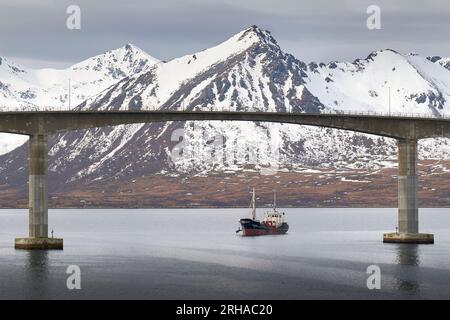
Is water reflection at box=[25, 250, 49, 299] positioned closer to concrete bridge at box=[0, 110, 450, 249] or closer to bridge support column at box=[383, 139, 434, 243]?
concrete bridge at box=[0, 110, 450, 249]

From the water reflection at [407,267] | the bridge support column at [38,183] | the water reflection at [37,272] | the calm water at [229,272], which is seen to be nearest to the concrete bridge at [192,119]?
the bridge support column at [38,183]

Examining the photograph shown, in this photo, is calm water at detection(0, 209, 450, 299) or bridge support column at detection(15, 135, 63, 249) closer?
calm water at detection(0, 209, 450, 299)

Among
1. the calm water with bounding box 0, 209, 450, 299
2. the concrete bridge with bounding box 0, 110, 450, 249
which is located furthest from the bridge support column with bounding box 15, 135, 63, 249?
the calm water with bounding box 0, 209, 450, 299

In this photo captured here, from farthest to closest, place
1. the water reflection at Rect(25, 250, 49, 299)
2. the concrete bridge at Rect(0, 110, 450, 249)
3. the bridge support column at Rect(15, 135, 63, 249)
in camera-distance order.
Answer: the concrete bridge at Rect(0, 110, 450, 249) → the bridge support column at Rect(15, 135, 63, 249) → the water reflection at Rect(25, 250, 49, 299)

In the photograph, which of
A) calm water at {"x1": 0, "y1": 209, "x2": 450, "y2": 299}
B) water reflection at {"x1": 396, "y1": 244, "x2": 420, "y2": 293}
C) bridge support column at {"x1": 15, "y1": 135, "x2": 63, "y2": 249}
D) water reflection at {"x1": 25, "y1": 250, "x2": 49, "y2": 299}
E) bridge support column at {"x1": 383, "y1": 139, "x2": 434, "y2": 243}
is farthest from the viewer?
bridge support column at {"x1": 383, "y1": 139, "x2": 434, "y2": 243}

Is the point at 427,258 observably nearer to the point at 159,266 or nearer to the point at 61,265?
the point at 159,266

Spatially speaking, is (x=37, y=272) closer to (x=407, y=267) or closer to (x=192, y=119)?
(x=192, y=119)
